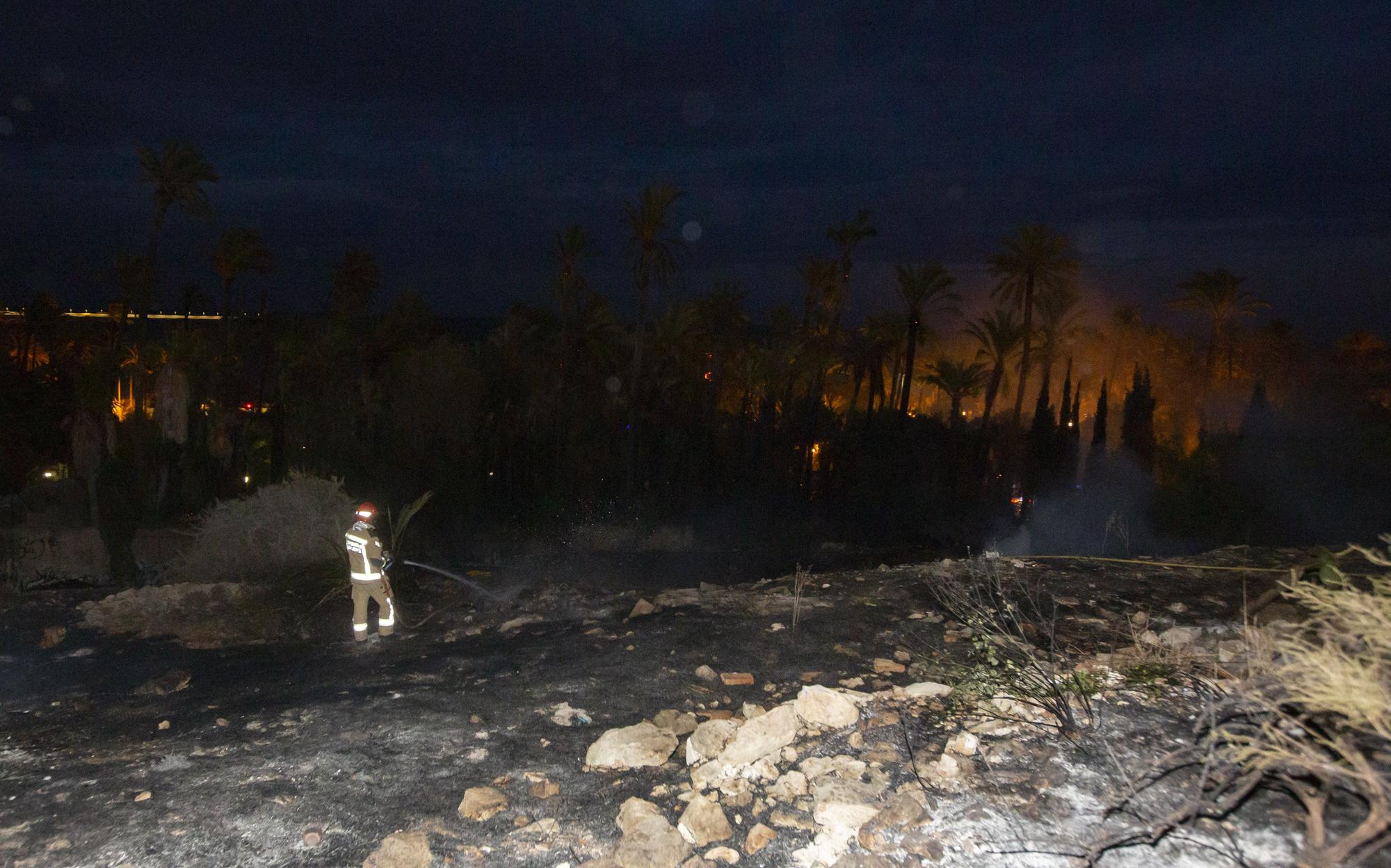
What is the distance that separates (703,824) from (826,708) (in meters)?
1.54

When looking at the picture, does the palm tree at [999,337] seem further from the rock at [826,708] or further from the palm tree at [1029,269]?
the rock at [826,708]

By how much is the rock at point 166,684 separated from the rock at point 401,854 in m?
4.85

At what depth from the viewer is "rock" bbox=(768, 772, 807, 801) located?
5230 millimetres

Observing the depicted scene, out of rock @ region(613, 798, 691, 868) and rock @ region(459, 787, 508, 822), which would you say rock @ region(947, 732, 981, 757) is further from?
rock @ region(459, 787, 508, 822)

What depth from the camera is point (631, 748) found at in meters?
5.94

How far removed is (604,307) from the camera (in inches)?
1794

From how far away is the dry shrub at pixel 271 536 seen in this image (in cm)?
1364

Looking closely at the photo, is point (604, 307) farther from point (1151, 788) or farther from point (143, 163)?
point (1151, 788)

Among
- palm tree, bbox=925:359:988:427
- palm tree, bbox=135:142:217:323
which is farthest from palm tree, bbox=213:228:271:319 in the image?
palm tree, bbox=925:359:988:427

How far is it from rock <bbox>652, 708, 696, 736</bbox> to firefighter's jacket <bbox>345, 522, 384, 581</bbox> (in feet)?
15.8

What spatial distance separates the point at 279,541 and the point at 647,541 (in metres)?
19.9

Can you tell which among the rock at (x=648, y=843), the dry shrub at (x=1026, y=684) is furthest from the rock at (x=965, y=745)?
the rock at (x=648, y=843)

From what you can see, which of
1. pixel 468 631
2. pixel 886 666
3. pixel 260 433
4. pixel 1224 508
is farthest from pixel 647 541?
pixel 886 666

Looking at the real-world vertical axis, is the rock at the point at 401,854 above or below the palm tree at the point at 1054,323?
below
